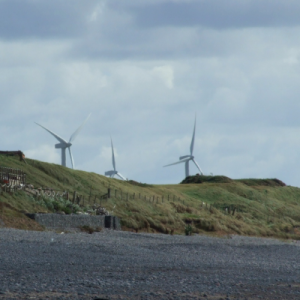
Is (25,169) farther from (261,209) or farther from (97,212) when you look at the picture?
(261,209)

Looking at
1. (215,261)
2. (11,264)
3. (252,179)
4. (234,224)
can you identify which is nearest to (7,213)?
(215,261)

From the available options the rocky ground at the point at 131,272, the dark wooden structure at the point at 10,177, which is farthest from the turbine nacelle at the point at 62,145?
the rocky ground at the point at 131,272

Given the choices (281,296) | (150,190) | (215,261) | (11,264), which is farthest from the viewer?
(150,190)

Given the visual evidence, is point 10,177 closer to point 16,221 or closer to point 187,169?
point 16,221

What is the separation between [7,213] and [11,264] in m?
19.5

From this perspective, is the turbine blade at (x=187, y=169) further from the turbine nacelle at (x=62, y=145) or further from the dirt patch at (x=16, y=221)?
the dirt patch at (x=16, y=221)

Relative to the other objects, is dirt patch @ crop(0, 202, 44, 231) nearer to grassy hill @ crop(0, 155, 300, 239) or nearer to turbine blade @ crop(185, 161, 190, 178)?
grassy hill @ crop(0, 155, 300, 239)

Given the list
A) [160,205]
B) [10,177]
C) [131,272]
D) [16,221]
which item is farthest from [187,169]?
[131,272]

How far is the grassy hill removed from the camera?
151 feet

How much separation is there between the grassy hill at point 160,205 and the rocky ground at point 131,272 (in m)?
10.9

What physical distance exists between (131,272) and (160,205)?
45.1 metres

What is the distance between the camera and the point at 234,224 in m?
62.9

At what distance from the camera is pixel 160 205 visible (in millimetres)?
64750

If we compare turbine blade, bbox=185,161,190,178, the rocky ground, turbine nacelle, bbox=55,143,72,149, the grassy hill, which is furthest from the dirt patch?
turbine blade, bbox=185,161,190,178
